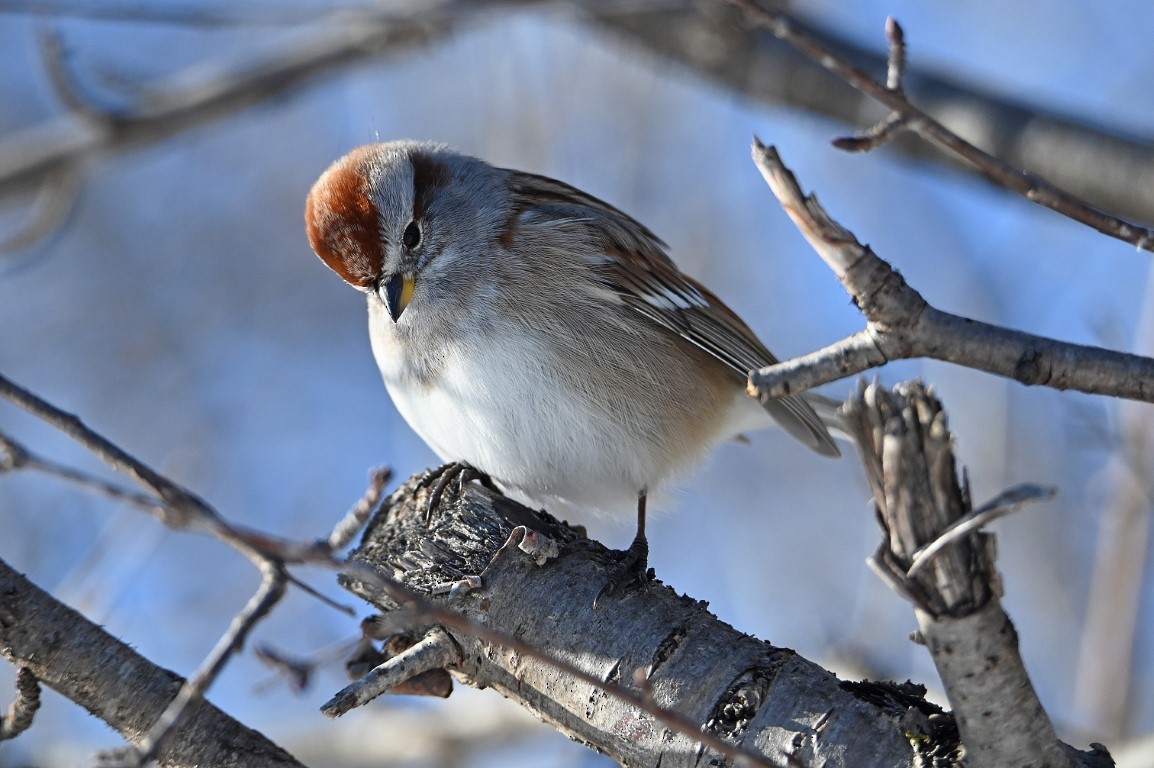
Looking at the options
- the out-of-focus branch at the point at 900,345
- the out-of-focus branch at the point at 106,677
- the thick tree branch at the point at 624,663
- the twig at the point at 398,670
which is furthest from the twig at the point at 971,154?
the out-of-focus branch at the point at 106,677

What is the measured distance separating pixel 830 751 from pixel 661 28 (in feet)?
11.0

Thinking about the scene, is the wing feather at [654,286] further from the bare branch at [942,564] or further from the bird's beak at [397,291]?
the bare branch at [942,564]

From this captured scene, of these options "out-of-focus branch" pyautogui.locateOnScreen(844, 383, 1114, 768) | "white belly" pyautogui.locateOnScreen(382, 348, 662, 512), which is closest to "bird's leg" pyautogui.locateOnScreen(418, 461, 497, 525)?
"white belly" pyautogui.locateOnScreen(382, 348, 662, 512)

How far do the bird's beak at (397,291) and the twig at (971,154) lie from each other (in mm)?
1812

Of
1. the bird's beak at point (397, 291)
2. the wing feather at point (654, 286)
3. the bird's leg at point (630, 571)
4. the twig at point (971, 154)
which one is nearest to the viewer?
the twig at point (971, 154)

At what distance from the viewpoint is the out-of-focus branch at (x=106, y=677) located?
2.21 meters

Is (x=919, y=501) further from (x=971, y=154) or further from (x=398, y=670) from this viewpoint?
(x=398, y=670)

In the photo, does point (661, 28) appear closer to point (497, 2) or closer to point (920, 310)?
point (497, 2)

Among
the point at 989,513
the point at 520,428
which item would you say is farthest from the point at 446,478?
the point at 989,513

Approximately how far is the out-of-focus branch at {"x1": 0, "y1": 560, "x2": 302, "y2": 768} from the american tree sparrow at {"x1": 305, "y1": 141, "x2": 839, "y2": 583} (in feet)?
3.89

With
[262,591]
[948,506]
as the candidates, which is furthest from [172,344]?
[948,506]

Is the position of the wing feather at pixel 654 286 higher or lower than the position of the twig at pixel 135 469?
higher

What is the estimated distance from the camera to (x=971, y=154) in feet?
5.64

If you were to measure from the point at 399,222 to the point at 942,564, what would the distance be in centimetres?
235
